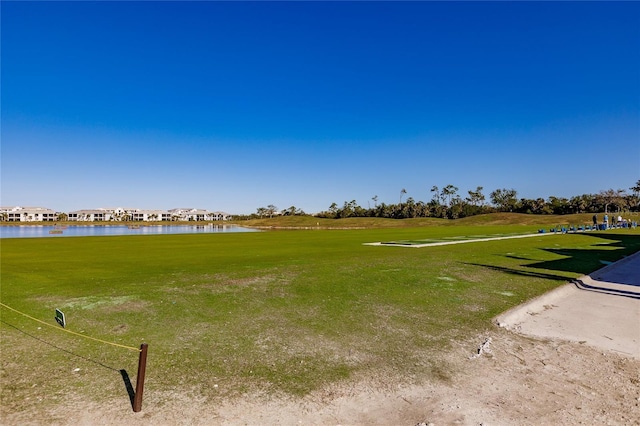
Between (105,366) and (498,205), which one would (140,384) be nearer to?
(105,366)

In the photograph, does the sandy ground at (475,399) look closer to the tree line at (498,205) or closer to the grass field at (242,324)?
the grass field at (242,324)

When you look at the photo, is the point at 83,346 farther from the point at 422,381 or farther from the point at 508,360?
the point at 508,360

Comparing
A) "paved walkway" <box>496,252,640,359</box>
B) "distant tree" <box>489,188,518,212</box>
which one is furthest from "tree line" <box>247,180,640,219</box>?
"paved walkway" <box>496,252,640,359</box>

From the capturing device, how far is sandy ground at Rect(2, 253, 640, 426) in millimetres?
4789

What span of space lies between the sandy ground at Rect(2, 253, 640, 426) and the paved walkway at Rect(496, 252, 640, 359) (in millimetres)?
142

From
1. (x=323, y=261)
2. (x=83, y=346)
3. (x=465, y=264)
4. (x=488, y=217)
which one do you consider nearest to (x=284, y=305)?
(x=83, y=346)

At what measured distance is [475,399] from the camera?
534cm

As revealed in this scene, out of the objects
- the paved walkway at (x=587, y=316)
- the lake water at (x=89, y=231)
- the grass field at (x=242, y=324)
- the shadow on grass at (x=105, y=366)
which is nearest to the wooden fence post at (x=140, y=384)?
the shadow on grass at (x=105, y=366)

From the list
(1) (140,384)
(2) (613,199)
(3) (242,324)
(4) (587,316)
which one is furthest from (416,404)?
(2) (613,199)

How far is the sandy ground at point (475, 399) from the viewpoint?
189 inches

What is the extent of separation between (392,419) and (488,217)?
125326 millimetres

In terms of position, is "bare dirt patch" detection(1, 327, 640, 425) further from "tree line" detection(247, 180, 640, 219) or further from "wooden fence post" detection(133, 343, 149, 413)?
"tree line" detection(247, 180, 640, 219)

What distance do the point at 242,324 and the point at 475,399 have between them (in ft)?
18.1

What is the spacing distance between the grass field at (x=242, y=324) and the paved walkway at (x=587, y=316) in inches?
26.1
